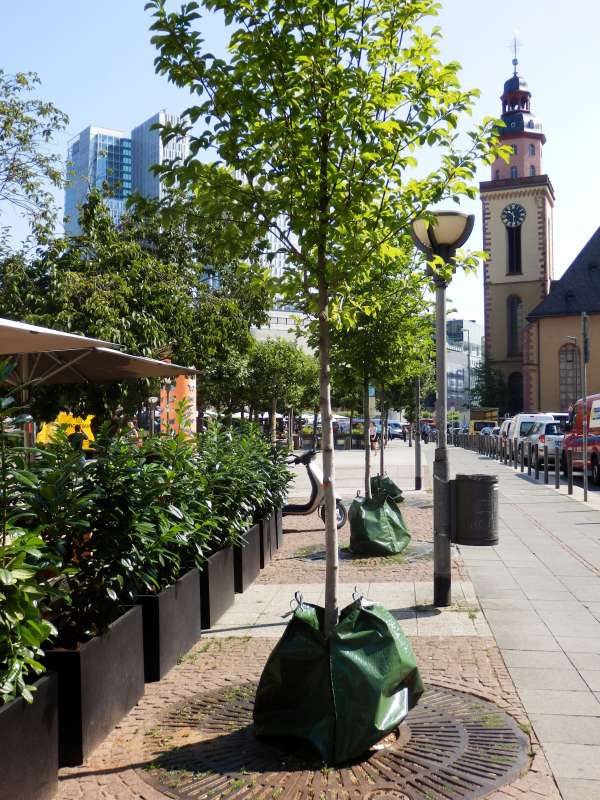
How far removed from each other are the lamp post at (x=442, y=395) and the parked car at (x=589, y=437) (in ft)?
50.4

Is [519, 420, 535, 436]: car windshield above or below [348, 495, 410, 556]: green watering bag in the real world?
above

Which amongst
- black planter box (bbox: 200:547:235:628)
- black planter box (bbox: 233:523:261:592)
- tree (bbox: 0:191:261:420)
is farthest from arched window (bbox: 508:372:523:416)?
black planter box (bbox: 200:547:235:628)

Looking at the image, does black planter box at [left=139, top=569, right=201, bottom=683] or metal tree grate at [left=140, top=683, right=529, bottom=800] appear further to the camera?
black planter box at [left=139, top=569, right=201, bottom=683]

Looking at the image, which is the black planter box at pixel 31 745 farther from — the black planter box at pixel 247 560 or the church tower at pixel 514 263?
the church tower at pixel 514 263

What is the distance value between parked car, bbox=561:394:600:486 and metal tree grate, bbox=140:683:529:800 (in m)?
18.4

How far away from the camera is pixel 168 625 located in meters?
5.62

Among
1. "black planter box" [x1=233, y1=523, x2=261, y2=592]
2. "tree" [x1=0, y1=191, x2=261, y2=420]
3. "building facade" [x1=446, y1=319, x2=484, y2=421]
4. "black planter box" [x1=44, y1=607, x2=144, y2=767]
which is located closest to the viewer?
"black planter box" [x1=44, y1=607, x2=144, y2=767]

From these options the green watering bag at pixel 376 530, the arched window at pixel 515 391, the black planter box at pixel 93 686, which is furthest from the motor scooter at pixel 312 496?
the arched window at pixel 515 391

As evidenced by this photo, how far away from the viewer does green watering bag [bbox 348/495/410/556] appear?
34.5 ft

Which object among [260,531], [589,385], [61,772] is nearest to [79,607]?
[61,772]

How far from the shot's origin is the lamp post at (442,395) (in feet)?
24.5

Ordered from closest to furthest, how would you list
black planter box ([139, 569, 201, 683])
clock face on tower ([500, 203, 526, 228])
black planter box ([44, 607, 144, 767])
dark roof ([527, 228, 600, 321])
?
black planter box ([44, 607, 144, 767])
black planter box ([139, 569, 201, 683])
dark roof ([527, 228, 600, 321])
clock face on tower ([500, 203, 526, 228])

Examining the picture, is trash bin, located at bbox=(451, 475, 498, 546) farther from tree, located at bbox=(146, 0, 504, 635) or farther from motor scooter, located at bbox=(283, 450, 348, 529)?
motor scooter, located at bbox=(283, 450, 348, 529)

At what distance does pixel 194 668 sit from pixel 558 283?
246ft
